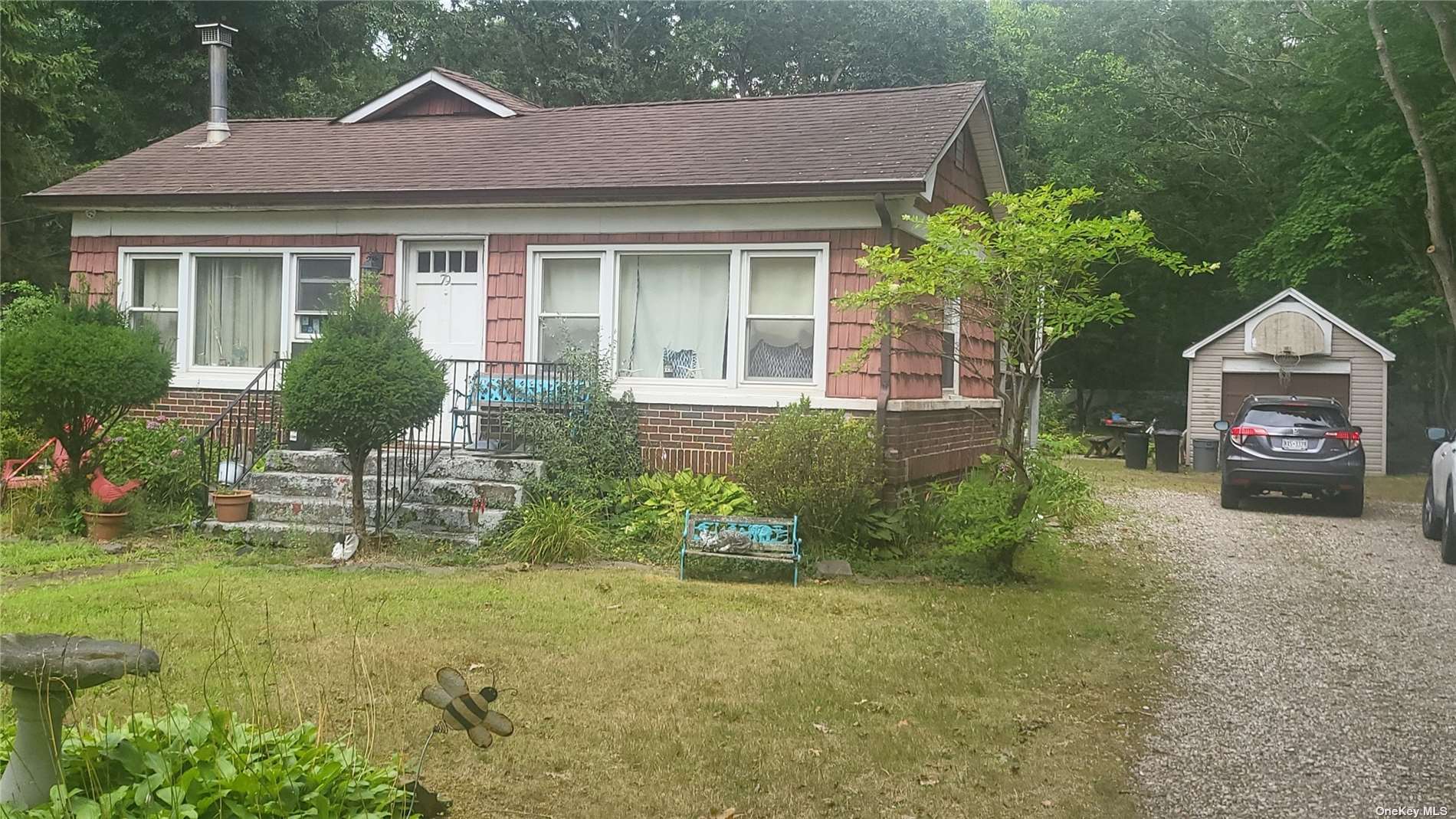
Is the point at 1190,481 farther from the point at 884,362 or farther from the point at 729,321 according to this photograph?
the point at 729,321

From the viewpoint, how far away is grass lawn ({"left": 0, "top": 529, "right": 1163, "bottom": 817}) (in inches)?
173

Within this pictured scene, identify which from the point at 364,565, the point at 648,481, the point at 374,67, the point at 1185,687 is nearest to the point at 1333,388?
the point at 648,481

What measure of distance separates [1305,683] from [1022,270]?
3.47 meters

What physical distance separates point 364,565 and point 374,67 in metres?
25.7

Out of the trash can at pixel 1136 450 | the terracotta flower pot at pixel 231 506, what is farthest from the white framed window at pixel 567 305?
the trash can at pixel 1136 450

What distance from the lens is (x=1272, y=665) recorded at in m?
6.71

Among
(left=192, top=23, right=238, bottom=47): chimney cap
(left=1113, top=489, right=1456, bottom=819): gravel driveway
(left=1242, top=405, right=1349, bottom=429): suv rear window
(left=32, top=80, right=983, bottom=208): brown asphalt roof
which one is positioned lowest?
(left=1113, top=489, right=1456, bottom=819): gravel driveway

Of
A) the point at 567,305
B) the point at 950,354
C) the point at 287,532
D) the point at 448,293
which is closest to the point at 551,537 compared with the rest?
the point at 287,532

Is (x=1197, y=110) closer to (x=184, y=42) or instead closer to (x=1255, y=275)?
(x=1255, y=275)

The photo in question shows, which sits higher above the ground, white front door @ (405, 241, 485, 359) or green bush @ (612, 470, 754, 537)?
white front door @ (405, 241, 485, 359)

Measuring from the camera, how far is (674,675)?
5898 mm

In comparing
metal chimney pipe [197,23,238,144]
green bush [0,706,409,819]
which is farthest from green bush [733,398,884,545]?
metal chimney pipe [197,23,238,144]

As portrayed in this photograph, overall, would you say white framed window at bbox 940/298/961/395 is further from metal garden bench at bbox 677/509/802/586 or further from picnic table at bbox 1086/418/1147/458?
picnic table at bbox 1086/418/1147/458

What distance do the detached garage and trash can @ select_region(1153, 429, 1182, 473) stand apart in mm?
1516
